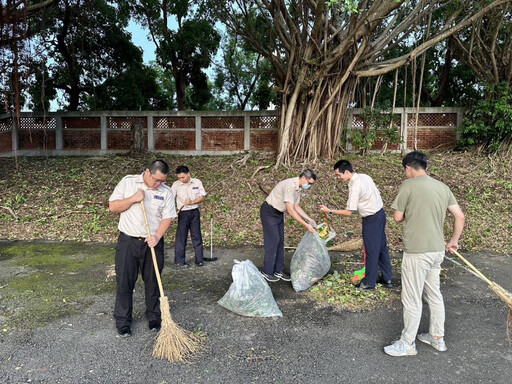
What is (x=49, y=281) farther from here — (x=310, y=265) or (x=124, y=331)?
(x=310, y=265)

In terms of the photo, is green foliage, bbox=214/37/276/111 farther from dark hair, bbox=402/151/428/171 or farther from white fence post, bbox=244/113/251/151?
dark hair, bbox=402/151/428/171

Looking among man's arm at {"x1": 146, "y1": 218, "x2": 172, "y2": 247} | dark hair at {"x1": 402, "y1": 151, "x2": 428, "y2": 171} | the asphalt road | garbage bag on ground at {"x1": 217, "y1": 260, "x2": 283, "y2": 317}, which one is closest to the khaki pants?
the asphalt road

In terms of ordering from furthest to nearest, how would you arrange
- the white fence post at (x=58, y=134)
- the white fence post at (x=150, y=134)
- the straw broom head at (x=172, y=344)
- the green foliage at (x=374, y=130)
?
the white fence post at (x=58, y=134), the white fence post at (x=150, y=134), the green foliage at (x=374, y=130), the straw broom head at (x=172, y=344)

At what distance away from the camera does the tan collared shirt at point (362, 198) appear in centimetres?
416

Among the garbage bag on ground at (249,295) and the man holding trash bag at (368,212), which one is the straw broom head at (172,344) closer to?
the garbage bag on ground at (249,295)

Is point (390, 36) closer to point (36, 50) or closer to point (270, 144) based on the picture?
point (270, 144)

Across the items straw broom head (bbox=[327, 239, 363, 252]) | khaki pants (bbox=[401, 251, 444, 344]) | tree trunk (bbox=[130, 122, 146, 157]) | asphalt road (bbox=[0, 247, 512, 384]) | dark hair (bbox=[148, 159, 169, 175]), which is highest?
tree trunk (bbox=[130, 122, 146, 157])

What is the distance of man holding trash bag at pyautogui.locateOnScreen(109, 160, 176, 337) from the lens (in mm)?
3211

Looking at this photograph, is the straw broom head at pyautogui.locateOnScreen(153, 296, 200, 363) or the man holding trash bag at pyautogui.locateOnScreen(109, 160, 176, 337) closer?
the straw broom head at pyautogui.locateOnScreen(153, 296, 200, 363)

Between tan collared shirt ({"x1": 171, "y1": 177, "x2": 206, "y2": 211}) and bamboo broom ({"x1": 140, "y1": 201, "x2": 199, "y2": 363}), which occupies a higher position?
tan collared shirt ({"x1": 171, "y1": 177, "x2": 206, "y2": 211})

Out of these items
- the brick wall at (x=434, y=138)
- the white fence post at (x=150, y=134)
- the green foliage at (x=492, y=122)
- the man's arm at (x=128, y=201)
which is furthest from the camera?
the white fence post at (x=150, y=134)

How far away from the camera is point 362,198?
166 inches

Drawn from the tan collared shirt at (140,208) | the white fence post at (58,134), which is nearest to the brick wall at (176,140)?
the white fence post at (58,134)

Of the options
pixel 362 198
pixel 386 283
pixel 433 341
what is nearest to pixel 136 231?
pixel 362 198
